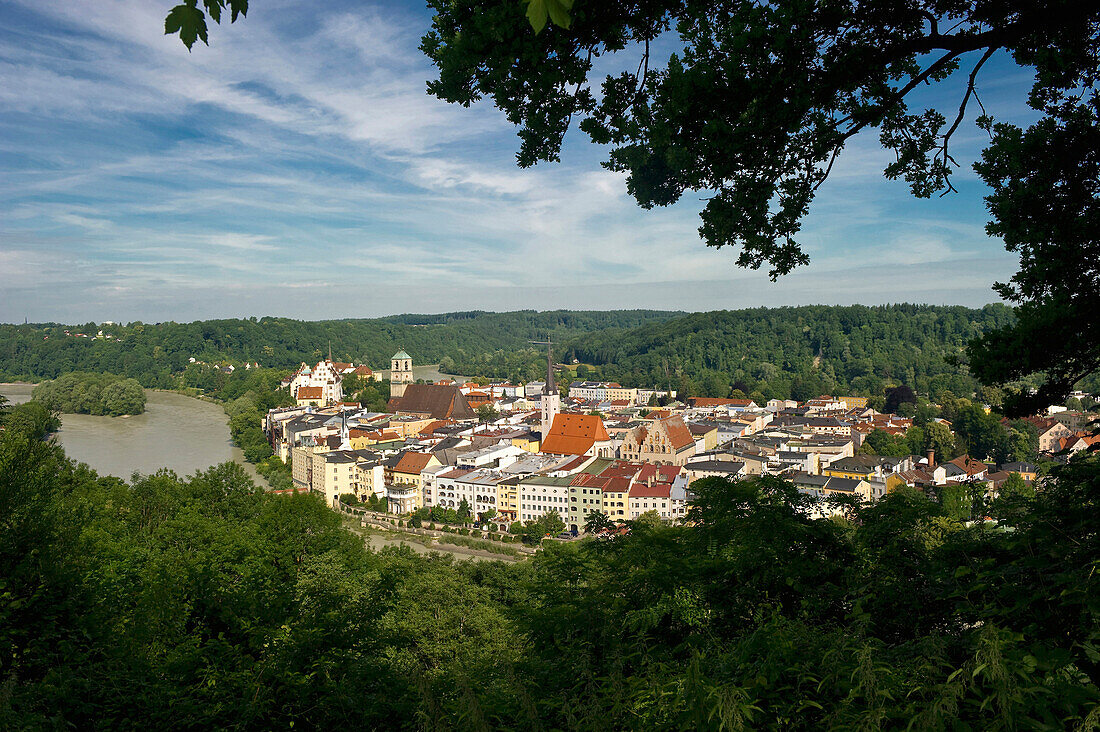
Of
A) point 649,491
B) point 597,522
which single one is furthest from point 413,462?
point 597,522

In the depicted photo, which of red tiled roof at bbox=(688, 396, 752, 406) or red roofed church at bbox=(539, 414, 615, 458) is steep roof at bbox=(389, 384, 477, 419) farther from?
red tiled roof at bbox=(688, 396, 752, 406)

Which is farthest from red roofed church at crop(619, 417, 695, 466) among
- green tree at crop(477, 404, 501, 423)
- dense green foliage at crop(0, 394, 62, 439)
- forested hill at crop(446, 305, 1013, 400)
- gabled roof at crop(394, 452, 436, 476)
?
forested hill at crop(446, 305, 1013, 400)

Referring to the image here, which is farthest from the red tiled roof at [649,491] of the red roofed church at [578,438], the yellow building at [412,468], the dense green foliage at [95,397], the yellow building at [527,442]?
the dense green foliage at [95,397]

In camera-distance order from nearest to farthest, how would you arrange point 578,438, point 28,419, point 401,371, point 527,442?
point 28,419, point 578,438, point 527,442, point 401,371

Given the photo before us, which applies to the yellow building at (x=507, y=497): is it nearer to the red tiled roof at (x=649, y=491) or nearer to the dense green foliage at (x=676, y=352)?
the red tiled roof at (x=649, y=491)

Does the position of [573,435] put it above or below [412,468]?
above

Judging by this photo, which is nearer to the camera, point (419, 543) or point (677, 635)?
point (677, 635)

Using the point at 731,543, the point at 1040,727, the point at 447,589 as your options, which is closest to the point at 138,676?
the point at 731,543

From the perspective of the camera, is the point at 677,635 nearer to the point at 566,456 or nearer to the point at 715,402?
the point at 566,456
